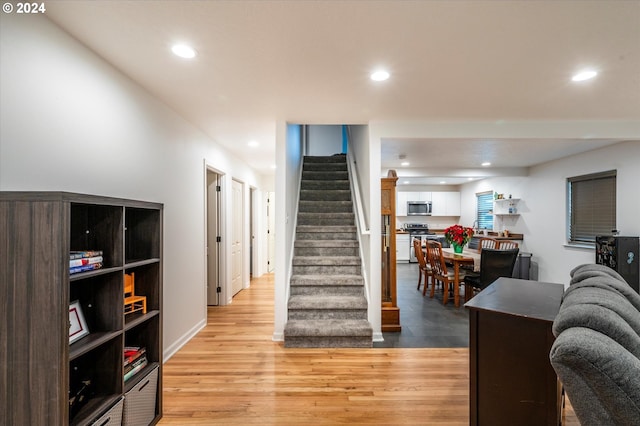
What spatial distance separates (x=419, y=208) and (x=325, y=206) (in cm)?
521

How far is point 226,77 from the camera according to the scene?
7.70ft

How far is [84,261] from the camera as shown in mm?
1519

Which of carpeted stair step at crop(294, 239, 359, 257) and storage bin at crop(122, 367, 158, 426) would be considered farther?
carpeted stair step at crop(294, 239, 359, 257)

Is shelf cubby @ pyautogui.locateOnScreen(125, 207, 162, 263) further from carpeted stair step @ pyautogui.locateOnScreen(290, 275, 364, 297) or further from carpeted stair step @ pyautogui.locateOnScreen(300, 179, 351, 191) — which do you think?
carpeted stair step @ pyautogui.locateOnScreen(300, 179, 351, 191)

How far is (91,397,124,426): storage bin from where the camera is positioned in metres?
1.54

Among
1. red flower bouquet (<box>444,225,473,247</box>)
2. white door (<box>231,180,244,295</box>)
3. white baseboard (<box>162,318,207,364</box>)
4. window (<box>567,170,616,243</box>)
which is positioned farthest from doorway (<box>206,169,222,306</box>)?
window (<box>567,170,616,243</box>)

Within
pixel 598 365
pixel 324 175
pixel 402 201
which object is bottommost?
→ pixel 598 365

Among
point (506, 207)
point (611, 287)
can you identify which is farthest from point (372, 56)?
point (506, 207)

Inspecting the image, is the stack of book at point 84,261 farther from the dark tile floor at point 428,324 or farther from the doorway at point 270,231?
the doorway at point 270,231

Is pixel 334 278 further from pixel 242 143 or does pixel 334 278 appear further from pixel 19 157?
pixel 19 157

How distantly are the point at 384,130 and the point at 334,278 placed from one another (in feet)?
5.97

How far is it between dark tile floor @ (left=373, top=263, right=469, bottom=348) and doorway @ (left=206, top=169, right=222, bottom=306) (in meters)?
2.68

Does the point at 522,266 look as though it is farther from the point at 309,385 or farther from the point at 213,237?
the point at 213,237

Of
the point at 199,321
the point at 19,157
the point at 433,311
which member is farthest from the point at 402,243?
the point at 19,157
